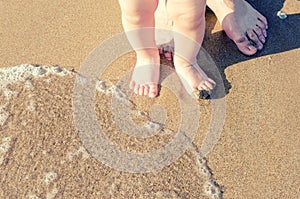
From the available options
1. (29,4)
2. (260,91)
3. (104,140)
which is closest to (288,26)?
(260,91)

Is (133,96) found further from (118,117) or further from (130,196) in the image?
(130,196)

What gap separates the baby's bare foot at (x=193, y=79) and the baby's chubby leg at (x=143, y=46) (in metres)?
0.13

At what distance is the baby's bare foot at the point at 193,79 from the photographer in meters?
2.34

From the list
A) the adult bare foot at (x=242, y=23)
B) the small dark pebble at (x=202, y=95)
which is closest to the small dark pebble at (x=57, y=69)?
the small dark pebble at (x=202, y=95)

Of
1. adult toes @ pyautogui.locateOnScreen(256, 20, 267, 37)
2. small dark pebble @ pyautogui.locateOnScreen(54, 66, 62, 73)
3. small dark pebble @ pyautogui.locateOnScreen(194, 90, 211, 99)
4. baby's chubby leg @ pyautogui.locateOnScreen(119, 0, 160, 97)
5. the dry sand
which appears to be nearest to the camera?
the dry sand

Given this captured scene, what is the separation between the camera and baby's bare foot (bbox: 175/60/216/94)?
234 cm

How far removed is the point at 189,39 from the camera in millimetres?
2273

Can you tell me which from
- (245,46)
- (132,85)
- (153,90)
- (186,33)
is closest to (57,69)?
(132,85)

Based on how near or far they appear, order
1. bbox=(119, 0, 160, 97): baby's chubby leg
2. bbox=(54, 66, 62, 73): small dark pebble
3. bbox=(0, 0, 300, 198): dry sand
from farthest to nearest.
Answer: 1. bbox=(54, 66, 62, 73): small dark pebble
2. bbox=(119, 0, 160, 97): baby's chubby leg
3. bbox=(0, 0, 300, 198): dry sand

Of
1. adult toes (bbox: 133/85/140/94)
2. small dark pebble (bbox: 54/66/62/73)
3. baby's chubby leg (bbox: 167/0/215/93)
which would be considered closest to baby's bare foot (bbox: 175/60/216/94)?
baby's chubby leg (bbox: 167/0/215/93)

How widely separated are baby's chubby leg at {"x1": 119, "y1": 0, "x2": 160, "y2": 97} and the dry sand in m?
0.06

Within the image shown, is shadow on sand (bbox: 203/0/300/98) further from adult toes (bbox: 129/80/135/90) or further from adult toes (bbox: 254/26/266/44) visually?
adult toes (bbox: 129/80/135/90)

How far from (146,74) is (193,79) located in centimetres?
23

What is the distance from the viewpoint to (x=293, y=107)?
2.28m
